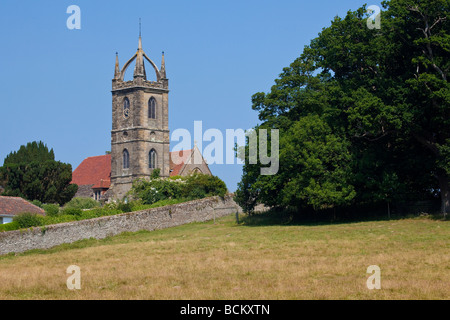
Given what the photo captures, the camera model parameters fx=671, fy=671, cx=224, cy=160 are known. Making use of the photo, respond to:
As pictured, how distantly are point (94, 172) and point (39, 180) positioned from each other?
2333 centimetres

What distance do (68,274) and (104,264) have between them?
9.68 ft

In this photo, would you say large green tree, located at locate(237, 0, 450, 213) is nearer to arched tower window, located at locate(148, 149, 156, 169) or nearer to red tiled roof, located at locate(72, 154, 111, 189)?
arched tower window, located at locate(148, 149, 156, 169)

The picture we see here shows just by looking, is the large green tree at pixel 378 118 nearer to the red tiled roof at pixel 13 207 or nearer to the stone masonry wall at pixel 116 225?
the stone masonry wall at pixel 116 225

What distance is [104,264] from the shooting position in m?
24.6

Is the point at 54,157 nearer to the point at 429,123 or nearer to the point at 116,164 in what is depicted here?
the point at 116,164

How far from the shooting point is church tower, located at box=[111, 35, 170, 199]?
10031cm

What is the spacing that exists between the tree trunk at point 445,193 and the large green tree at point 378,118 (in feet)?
0.18

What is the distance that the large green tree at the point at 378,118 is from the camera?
35.8 metres

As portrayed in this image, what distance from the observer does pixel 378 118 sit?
35.7 meters

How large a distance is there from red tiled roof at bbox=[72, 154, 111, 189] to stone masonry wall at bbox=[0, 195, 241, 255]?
56.3m

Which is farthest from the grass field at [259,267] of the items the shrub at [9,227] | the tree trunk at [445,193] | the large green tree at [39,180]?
the large green tree at [39,180]

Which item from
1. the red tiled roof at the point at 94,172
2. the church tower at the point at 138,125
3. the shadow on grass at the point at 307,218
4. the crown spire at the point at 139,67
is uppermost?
the crown spire at the point at 139,67

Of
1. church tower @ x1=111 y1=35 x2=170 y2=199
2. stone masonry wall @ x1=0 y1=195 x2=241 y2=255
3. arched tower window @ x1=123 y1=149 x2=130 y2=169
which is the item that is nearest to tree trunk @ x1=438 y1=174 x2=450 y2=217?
stone masonry wall @ x1=0 y1=195 x2=241 y2=255
